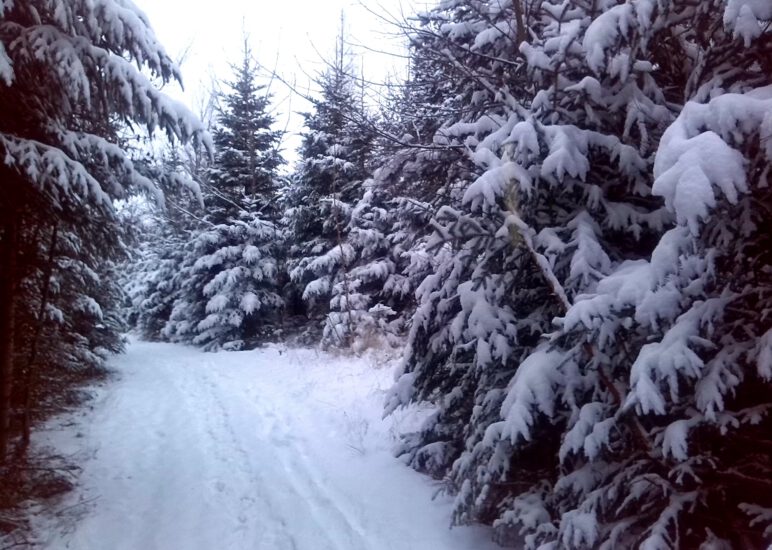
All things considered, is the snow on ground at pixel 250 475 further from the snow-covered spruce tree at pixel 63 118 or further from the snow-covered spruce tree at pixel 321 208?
the snow-covered spruce tree at pixel 321 208

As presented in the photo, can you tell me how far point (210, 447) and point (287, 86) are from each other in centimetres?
510

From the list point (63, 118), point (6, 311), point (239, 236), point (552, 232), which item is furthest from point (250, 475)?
point (239, 236)

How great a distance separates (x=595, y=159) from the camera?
4520 mm

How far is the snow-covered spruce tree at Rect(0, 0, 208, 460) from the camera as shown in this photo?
4.62 m

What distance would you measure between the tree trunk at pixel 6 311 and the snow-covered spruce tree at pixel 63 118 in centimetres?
1

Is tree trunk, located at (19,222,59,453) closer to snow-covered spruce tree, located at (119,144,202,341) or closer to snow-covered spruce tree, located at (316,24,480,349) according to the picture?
snow-covered spruce tree, located at (316,24,480,349)

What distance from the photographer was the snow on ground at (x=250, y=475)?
4.90 m

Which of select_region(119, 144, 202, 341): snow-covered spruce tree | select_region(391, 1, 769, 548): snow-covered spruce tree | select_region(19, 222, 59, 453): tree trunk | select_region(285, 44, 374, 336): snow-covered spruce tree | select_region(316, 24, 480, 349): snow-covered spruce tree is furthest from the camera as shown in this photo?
select_region(119, 144, 202, 341): snow-covered spruce tree

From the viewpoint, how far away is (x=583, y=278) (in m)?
3.87

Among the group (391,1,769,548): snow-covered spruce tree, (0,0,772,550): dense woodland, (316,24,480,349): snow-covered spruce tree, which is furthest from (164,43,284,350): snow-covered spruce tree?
(391,1,769,548): snow-covered spruce tree

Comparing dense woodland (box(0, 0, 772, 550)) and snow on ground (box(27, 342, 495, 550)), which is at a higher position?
dense woodland (box(0, 0, 772, 550))

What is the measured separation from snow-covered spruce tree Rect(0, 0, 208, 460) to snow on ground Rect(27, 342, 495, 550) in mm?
1541

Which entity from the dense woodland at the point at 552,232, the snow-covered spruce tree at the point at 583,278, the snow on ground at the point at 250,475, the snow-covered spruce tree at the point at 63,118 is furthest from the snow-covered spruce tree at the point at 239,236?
the snow-covered spruce tree at the point at 583,278

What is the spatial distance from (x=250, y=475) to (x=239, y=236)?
49.0 feet
